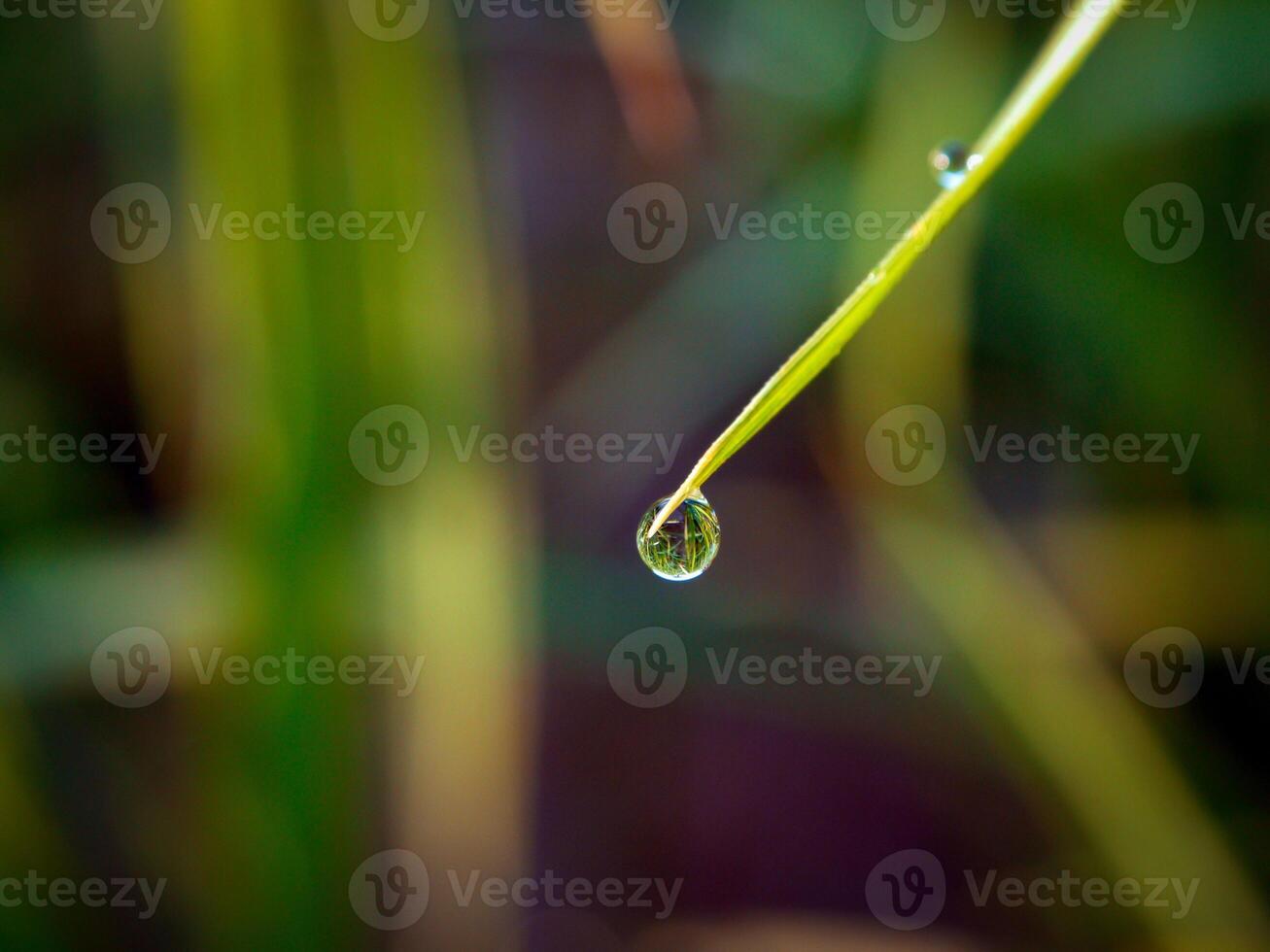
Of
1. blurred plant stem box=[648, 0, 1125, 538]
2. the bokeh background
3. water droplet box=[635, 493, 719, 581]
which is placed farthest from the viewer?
the bokeh background

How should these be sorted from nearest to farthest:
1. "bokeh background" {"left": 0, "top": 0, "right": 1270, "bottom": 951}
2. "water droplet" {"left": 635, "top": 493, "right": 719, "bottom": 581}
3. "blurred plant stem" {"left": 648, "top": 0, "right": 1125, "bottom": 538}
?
"blurred plant stem" {"left": 648, "top": 0, "right": 1125, "bottom": 538}
"water droplet" {"left": 635, "top": 493, "right": 719, "bottom": 581}
"bokeh background" {"left": 0, "top": 0, "right": 1270, "bottom": 951}

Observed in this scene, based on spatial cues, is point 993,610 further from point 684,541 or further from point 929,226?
point 929,226

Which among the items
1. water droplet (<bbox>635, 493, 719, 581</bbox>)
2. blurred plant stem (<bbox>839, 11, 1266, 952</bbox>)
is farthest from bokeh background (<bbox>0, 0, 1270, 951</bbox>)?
water droplet (<bbox>635, 493, 719, 581</bbox>)

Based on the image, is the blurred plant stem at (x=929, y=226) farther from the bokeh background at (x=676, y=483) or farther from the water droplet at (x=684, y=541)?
the bokeh background at (x=676, y=483)

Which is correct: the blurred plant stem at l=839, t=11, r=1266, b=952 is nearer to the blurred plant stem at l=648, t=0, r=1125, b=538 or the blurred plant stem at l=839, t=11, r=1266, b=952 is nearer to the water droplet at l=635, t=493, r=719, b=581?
the water droplet at l=635, t=493, r=719, b=581

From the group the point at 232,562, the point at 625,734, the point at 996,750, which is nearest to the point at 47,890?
the point at 232,562

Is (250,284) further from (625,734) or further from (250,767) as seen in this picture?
(625,734)

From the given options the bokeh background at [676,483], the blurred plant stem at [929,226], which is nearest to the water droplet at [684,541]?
the blurred plant stem at [929,226]
